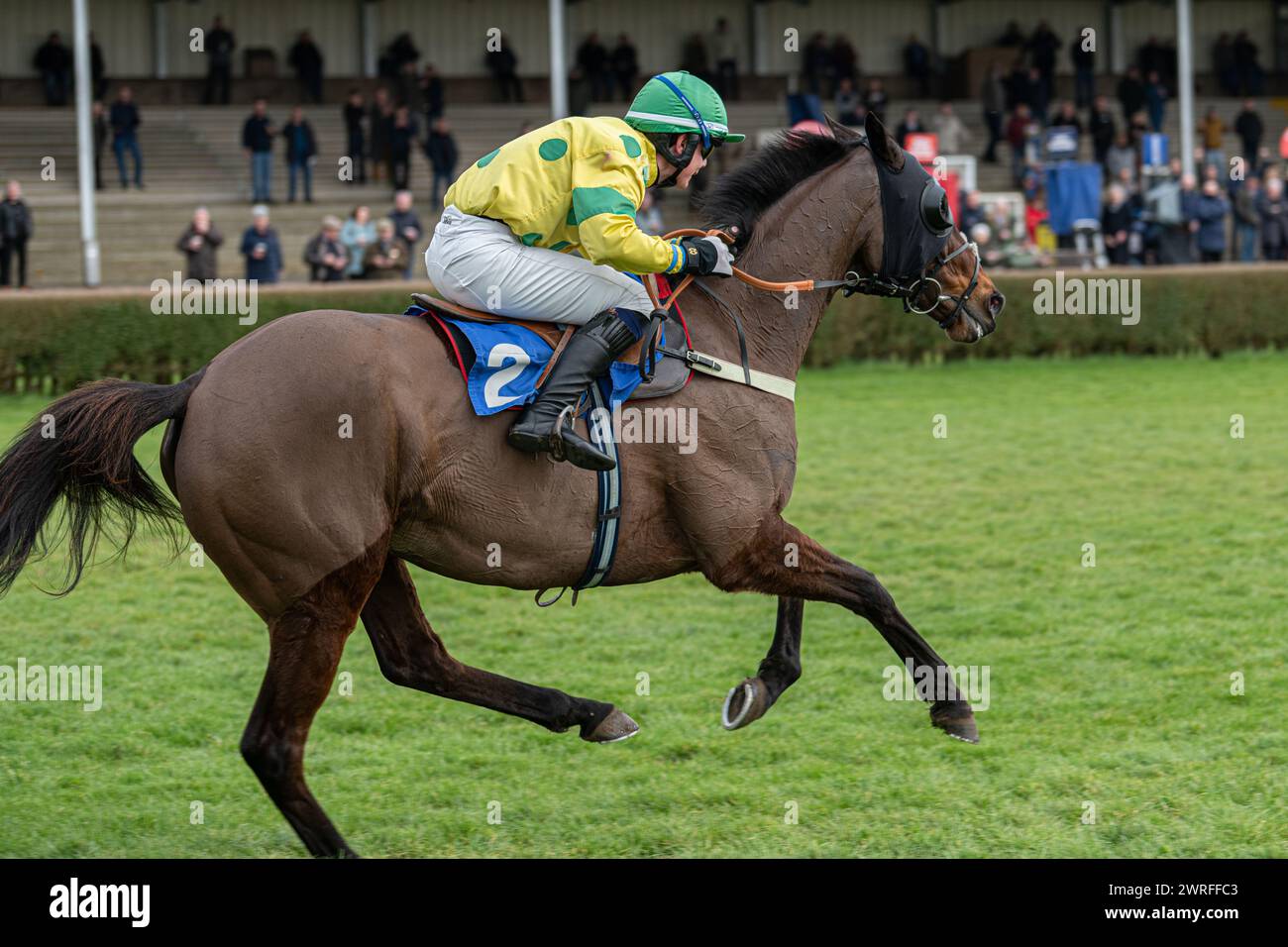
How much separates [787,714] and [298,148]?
60.2 ft

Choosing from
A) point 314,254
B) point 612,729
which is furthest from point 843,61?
point 612,729

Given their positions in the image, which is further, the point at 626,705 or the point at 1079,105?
the point at 1079,105

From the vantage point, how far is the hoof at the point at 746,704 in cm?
506

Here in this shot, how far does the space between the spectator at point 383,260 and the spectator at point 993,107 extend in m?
12.6

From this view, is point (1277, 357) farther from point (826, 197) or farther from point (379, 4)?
point (379, 4)

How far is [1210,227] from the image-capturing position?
2039 centimetres

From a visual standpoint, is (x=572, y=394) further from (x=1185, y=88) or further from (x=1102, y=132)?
(x=1102, y=132)

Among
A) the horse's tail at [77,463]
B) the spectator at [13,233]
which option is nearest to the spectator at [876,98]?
the spectator at [13,233]

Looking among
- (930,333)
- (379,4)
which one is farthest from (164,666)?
(379,4)

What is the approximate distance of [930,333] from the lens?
16875mm

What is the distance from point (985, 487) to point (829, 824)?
19.7 ft

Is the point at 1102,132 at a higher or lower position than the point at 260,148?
higher

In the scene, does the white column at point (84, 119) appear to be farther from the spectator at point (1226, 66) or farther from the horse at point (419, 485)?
the spectator at point (1226, 66)

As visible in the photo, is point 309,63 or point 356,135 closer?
point 356,135
